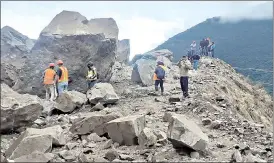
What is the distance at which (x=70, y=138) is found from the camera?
25.1ft

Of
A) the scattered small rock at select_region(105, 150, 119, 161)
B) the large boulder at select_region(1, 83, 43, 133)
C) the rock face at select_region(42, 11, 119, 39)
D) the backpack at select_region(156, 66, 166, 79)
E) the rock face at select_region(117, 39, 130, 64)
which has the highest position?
the rock face at select_region(42, 11, 119, 39)

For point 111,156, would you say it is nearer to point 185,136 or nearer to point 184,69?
point 185,136

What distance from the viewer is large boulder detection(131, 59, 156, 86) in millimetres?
15683

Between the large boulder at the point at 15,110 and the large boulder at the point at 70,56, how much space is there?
5828mm

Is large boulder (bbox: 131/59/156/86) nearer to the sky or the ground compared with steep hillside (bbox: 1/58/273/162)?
nearer to the sky

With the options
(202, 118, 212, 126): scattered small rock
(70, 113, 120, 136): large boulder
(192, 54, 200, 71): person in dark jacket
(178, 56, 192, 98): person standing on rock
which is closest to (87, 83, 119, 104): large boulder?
(178, 56, 192, 98): person standing on rock

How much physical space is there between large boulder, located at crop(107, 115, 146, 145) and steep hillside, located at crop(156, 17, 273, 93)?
20.0 m

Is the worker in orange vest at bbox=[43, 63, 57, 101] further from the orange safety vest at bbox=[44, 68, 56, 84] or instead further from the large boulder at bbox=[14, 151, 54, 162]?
the large boulder at bbox=[14, 151, 54, 162]

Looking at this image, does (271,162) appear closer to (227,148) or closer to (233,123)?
(227,148)

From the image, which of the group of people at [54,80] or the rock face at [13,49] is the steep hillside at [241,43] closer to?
the rock face at [13,49]

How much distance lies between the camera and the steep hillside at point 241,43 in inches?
1072

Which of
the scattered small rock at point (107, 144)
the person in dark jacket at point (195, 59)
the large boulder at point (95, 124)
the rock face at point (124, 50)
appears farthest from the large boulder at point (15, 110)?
the rock face at point (124, 50)

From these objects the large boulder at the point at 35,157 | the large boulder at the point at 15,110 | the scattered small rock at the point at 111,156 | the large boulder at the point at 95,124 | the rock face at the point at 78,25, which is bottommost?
the scattered small rock at the point at 111,156

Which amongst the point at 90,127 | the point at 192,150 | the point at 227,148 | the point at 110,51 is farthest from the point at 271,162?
the point at 110,51
